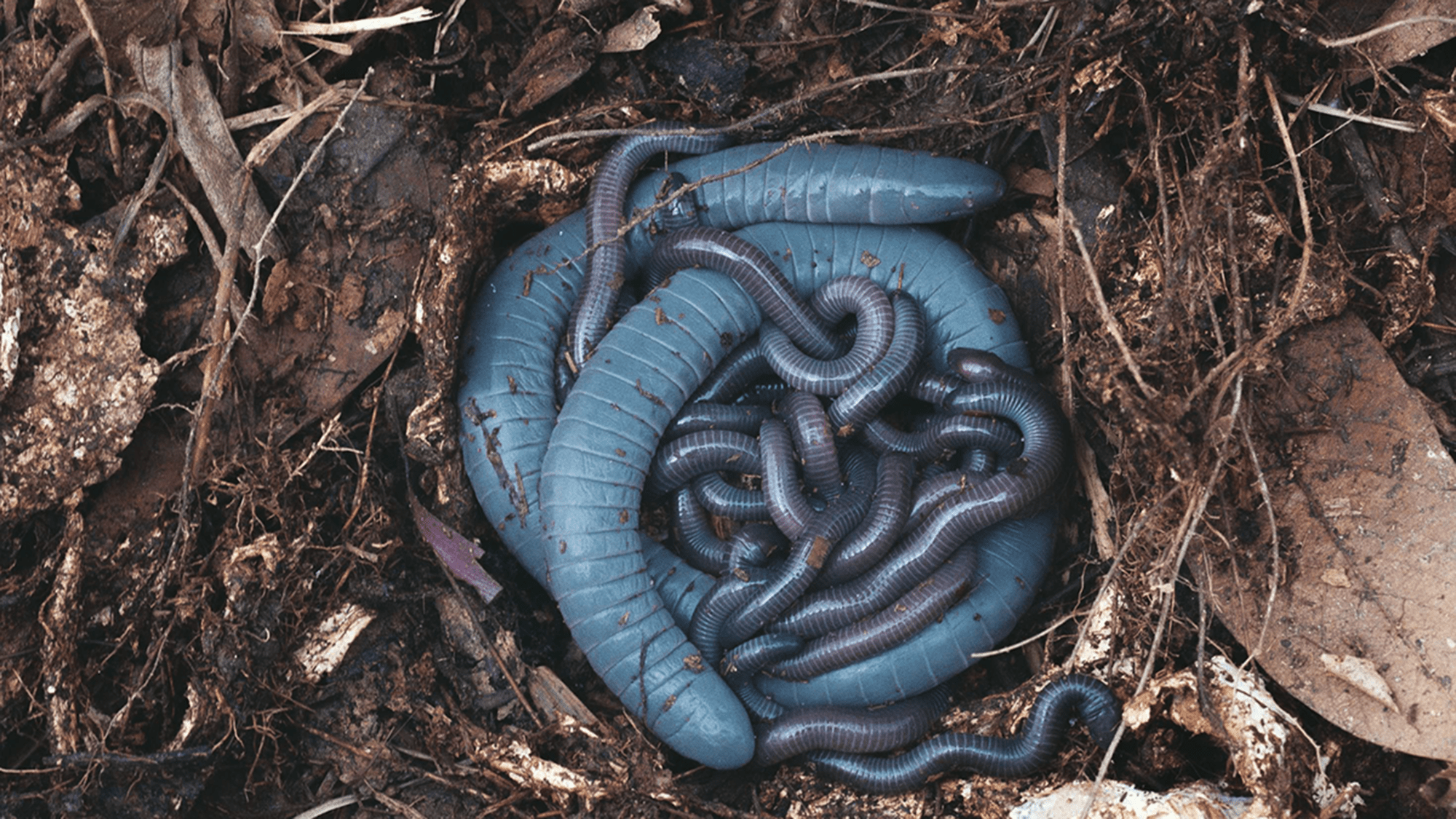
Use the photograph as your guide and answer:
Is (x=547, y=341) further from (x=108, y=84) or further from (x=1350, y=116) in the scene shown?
(x=1350, y=116)

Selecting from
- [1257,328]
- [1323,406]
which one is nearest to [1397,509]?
[1323,406]

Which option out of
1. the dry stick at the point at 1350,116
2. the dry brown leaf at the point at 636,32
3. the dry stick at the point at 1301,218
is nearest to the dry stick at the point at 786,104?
the dry brown leaf at the point at 636,32

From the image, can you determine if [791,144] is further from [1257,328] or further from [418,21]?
[1257,328]

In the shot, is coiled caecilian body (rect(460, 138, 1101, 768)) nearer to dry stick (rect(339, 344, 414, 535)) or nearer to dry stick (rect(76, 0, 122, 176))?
dry stick (rect(339, 344, 414, 535))

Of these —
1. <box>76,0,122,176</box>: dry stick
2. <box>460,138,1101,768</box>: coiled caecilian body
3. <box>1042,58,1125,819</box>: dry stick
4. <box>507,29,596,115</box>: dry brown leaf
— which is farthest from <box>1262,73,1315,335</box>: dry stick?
<box>76,0,122,176</box>: dry stick

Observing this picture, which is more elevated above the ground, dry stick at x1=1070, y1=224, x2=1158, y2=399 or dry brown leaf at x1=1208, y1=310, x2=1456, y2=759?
dry stick at x1=1070, y1=224, x2=1158, y2=399

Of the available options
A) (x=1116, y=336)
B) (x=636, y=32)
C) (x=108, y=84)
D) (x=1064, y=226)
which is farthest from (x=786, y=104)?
(x=108, y=84)

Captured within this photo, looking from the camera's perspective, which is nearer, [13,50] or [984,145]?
[13,50]

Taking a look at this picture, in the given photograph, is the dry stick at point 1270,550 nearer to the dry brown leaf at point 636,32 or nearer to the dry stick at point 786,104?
the dry stick at point 786,104
